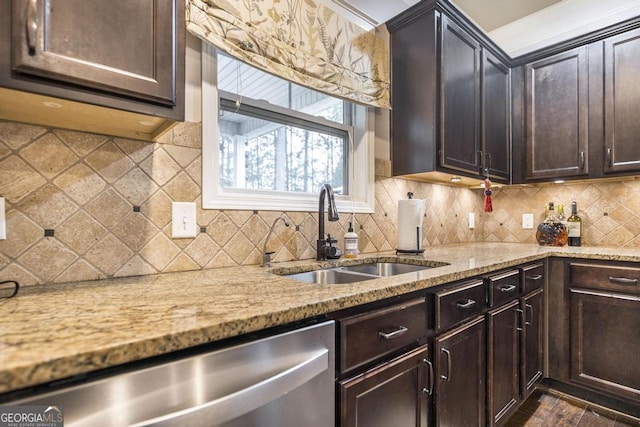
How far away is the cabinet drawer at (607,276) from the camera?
6.04ft

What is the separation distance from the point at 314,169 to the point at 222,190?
629 mm

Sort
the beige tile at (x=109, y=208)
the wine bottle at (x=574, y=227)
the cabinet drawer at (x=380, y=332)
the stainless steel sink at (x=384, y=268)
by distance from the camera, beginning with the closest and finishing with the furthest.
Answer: the cabinet drawer at (x=380, y=332)
the beige tile at (x=109, y=208)
the stainless steel sink at (x=384, y=268)
the wine bottle at (x=574, y=227)

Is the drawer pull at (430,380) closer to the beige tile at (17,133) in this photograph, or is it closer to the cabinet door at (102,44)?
the cabinet door at (102,44)

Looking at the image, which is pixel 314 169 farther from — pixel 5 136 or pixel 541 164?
pixel 541 164

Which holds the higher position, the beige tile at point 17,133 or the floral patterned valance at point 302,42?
the floral patterned valance at point 302,42

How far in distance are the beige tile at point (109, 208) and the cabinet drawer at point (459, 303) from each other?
1170mm

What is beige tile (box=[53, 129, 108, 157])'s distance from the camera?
1.07 metres

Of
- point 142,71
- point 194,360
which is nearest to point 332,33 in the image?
point 142,71

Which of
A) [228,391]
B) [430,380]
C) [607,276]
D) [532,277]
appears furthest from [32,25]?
[607,276]

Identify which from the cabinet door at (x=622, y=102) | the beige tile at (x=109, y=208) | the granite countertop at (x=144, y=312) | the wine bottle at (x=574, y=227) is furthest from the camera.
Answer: the wine bottle at (x=574, y=227)

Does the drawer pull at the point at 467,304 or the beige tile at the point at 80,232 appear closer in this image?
the beige tile at the point at 80,232

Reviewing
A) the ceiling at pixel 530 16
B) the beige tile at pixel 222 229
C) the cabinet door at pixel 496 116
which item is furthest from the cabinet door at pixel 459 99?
the beige tile at pixel 222 229

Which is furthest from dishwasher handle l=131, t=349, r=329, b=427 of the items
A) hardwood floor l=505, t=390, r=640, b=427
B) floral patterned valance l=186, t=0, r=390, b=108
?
hardwood floor l=505, t=390, r=640, b=427

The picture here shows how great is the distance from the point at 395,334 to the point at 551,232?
216cm
